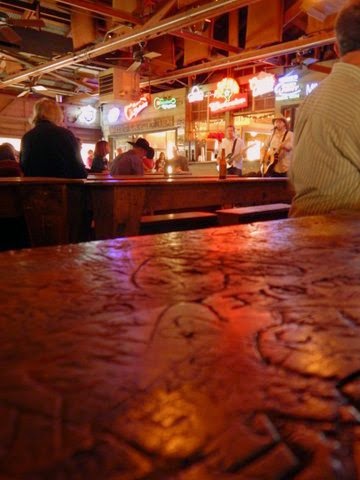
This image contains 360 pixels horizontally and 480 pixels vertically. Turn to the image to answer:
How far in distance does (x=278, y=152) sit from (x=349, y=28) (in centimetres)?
470

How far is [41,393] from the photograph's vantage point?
33 cm

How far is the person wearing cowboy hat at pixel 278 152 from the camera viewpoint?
6473 millimetres

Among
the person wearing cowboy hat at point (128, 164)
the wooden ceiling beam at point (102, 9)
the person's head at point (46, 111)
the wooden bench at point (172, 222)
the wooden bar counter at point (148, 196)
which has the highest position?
the wooden ceiling beam at point (102, 9)

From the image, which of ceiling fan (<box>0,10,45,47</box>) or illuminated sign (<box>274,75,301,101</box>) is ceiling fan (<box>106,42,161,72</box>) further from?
illuminated sign (<box>274,75,301,101</box>)

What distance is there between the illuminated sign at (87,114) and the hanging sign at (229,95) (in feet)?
20.0

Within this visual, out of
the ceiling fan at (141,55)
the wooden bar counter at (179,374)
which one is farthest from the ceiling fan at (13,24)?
the wooden bar counter at (179,374)

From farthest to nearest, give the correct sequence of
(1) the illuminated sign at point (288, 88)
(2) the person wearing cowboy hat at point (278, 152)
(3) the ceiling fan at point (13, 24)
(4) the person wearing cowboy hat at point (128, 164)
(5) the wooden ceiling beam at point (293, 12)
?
(1) the illuminated sign at point (288, 88), (5) the wooden ceiling beam at point (293, 12), (2) the person wearing cowboy hat at point (278, 152), (3) the ceiling fan at point (13, 24), (4) the person wearing cowboy hat at point (128, 164)

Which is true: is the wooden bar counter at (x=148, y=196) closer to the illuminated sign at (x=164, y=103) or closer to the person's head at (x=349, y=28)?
the person's head at (x=349, y=28)

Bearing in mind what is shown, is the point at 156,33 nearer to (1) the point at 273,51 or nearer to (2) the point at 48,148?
(1) the point at 273,51

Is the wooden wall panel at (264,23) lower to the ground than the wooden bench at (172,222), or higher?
higher

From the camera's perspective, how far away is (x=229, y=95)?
10.8m

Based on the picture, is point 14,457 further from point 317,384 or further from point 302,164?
point 302,164

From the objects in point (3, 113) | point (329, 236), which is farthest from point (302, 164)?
point (3, 113)

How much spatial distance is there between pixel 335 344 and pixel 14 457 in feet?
1.04
